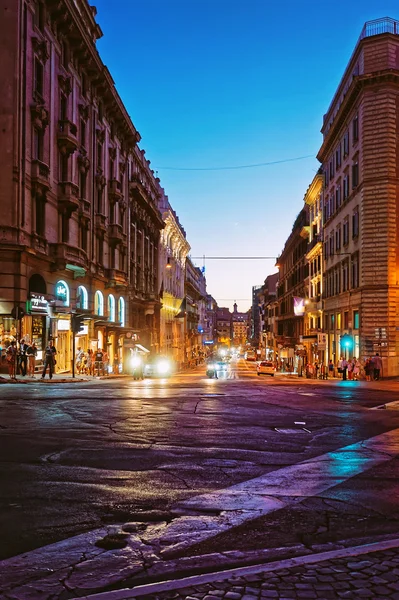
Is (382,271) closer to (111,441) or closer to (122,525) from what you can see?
(111,441)

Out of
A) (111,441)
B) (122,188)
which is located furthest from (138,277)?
(111,441)

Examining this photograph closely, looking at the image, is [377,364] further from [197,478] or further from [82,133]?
[197,478]

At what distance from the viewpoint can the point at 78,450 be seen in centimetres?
999

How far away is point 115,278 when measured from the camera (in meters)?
45.4

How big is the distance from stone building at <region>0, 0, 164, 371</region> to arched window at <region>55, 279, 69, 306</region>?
10 cm

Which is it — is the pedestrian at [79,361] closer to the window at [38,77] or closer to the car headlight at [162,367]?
the car headlight at [162,367]

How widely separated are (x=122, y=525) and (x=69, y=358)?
29.7 metres

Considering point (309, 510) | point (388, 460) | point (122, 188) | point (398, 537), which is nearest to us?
point (398, 537)

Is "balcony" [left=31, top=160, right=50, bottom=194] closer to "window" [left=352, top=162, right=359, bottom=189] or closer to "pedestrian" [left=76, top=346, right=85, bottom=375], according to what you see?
"pedestrian" [left=76, top=346, right=85, bottom=375]

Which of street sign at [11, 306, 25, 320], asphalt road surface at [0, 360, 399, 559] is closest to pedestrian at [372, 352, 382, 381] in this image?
asphalt road surface at [0, 360, 399, 559]

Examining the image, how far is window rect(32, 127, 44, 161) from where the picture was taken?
29781 millimetres

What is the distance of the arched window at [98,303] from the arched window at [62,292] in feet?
24.4

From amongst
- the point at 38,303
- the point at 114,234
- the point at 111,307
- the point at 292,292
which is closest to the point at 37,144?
the point at 38,303

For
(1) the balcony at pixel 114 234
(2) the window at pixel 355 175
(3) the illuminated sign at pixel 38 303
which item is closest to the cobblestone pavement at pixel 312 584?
(3) the illuminated sign at pixel 38 303
